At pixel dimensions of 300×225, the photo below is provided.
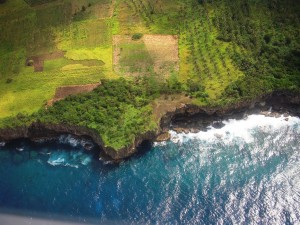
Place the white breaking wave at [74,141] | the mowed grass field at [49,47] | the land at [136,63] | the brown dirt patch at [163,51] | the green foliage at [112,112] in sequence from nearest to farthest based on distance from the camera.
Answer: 1. the green foliage at [112,112]
2. the white breaking wave at [74,141]
3. the land at [136,63]
4. the mowed grass field at [49,47]
5. the brown dirt patch at [163,51]

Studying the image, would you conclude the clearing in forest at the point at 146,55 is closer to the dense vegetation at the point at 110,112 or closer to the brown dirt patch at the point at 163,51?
the brown dirt patch at the point at 163,51

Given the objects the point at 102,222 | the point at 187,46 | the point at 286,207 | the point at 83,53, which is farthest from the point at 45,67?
the point at 286,207

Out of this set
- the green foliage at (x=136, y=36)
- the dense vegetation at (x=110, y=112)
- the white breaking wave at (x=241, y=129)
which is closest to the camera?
the dense vegetation at (x=110, y=112)

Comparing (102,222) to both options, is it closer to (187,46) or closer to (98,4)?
(187,46)

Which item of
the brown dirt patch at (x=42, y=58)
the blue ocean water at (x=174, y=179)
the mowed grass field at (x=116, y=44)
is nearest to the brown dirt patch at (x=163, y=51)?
the mowed grass field at (x=116, y=44)

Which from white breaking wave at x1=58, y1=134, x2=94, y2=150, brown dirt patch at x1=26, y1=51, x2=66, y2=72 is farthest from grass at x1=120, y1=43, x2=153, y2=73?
white breaking wave at x1=58, y1=134, x2=94, y2=150

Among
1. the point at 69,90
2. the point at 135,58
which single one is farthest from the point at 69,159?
the point at 135,58

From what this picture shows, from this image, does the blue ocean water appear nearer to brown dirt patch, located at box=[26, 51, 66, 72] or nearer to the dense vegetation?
the dense vegetation
